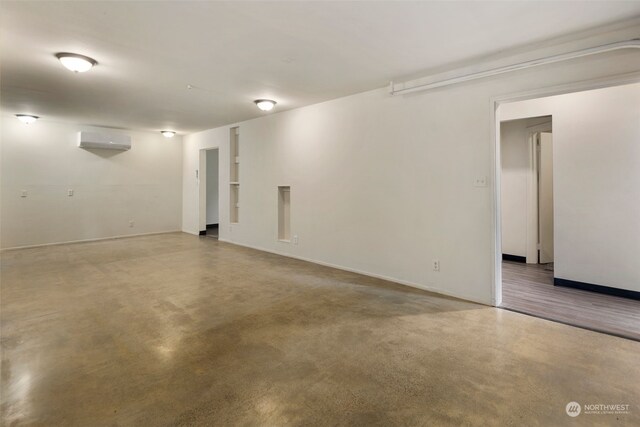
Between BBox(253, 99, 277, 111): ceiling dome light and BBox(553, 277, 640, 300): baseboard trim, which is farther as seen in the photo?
BBox(253, 99, 277, 111): ceiling dome light

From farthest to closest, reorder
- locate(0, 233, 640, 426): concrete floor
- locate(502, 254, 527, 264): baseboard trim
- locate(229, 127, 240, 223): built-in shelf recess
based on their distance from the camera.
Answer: locate(229, 127, 240, 223): built-in shelf recess < locate(502, 254, 527, 264): baseboard trim < locate(0, 233, 640, 426): concrete floor

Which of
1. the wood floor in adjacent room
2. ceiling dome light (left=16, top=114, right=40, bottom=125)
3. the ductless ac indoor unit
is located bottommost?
the wood floor in adjacent room

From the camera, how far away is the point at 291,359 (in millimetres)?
2348

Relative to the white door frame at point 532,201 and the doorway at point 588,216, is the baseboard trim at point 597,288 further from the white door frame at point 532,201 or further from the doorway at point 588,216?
the white door frame at point 532,201

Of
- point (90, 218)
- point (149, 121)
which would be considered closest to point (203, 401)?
point (149, 121)

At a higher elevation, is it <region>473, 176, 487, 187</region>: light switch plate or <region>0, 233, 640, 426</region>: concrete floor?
<region>473, 176, 487, 187</region>: light switch plate

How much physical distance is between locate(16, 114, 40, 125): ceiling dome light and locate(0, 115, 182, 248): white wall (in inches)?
4.4

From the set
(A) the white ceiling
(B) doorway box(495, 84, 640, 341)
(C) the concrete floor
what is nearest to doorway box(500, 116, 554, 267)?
(B) doorway box(495, 84, 640, 341)

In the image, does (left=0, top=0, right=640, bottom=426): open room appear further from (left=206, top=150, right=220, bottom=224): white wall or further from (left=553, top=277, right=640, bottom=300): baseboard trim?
(left=206, top=150, right=220, bottom=224): white wall

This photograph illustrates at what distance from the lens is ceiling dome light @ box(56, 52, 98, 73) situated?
3234mm

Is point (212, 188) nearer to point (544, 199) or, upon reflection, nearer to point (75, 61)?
point (75, 61)

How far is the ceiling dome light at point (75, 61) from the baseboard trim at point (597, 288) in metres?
6.16

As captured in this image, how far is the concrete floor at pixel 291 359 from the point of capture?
5.93 feet

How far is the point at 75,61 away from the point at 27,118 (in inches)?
167
